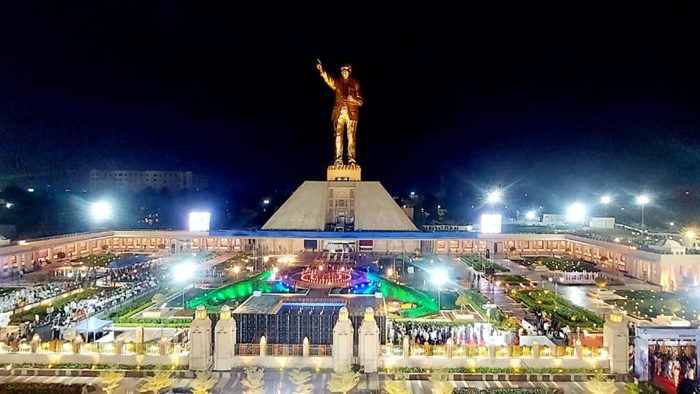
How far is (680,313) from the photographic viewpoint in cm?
1877

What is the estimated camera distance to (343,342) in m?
13.3

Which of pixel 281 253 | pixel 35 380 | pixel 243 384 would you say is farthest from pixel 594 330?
pixel 281 253

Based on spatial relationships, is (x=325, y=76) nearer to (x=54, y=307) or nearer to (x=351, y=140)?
(x=351, y=140)

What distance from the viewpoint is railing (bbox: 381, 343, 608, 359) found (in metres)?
13.6

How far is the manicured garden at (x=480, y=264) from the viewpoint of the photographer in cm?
2766

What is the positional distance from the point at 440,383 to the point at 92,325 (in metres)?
11.1

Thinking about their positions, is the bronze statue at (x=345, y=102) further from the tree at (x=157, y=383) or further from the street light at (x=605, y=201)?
the tree at (x=157, y=383)

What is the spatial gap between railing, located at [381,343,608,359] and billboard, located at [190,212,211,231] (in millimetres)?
23605

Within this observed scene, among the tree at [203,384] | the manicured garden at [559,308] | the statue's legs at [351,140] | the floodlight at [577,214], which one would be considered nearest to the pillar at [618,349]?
the manicured garden at [559,308]

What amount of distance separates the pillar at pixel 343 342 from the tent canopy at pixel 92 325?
795cm

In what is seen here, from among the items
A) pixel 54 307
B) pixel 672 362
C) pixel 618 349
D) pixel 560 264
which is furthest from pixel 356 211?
pixel 672 362

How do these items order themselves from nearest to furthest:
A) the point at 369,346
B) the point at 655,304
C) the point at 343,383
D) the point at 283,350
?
the point at 343,383 < the point at 369,346 < the point at 283,350 < the point at 655,304

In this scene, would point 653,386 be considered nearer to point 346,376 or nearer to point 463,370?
point 463,370

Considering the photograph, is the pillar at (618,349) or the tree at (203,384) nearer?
the tree at (203,384)
